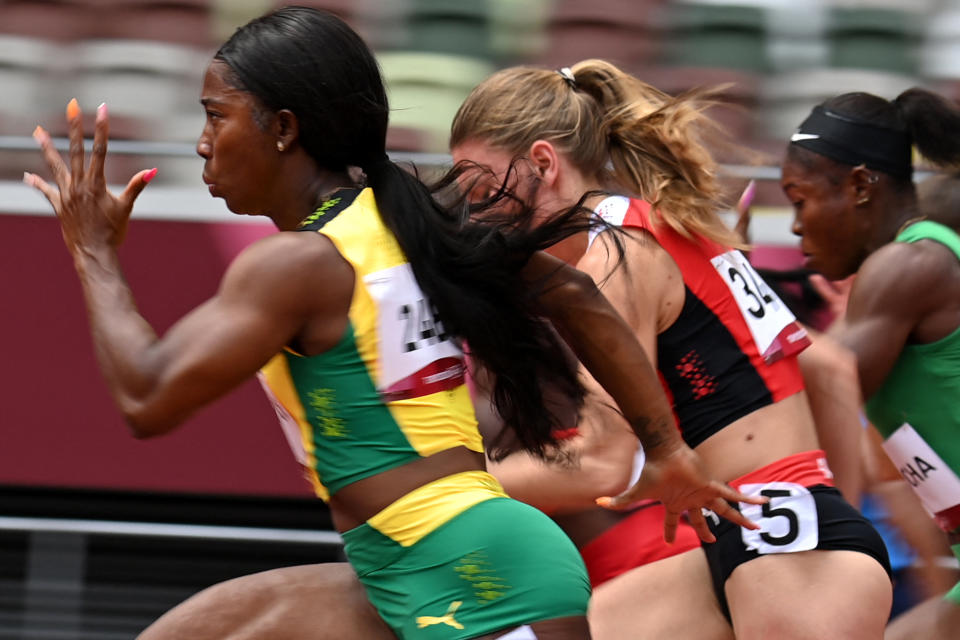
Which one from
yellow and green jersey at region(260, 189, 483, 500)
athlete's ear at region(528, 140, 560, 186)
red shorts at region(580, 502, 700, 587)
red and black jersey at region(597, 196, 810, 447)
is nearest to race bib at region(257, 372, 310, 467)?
yellow and green jersey at region(260, 189, 483, 500)

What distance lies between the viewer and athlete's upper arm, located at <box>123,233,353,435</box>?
6.88 ft

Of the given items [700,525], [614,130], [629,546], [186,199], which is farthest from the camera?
[186,199]

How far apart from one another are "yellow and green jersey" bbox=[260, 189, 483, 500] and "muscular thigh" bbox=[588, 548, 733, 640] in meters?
0.96

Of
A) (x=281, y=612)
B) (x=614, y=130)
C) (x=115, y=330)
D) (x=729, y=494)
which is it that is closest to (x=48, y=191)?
(x=115, y=330)

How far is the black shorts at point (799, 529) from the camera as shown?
286 cm

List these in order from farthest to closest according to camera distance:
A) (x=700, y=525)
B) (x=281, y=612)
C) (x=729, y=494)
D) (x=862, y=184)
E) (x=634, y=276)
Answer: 1. (x=862, y=184)
2. (x=634, y=276)
3. (x=700, y=525)
4. (x=729, y=494)
5. (x=281, y=612)

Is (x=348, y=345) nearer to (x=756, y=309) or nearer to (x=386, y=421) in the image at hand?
(x=386, y=421)

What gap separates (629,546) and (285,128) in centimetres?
189

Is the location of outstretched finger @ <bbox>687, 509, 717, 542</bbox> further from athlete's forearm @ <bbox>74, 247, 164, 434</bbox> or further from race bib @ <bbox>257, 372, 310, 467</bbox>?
athlete's forearm @ <bbox>74, 247, 164, 434</bbox>

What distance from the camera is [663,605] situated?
3145 mm

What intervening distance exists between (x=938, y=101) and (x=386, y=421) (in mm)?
2108

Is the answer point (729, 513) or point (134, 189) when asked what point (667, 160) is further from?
point (134, 189)

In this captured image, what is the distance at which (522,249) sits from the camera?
7.94 feet

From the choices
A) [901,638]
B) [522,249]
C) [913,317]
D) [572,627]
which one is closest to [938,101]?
[913,317]
